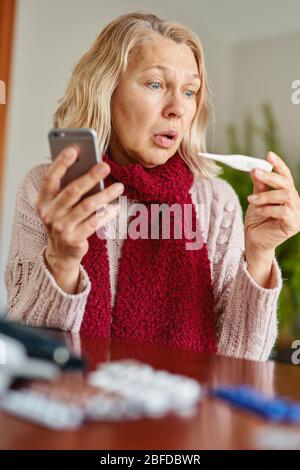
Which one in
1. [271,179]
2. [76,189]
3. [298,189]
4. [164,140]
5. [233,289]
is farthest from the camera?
[298,189]

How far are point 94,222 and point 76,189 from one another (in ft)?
0.17

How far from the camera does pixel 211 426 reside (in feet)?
1.45

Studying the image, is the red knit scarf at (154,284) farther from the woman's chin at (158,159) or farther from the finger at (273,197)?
the finger at (273,197)

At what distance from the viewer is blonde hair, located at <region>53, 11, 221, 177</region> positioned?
48.1 inches

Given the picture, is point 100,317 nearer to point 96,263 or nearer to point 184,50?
point 96,263

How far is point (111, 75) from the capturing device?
4.00 feet

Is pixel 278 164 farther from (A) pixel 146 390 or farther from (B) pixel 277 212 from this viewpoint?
(A) pixel 146 390

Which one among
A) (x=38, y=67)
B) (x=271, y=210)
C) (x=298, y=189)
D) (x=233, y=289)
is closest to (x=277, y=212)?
(x=271, y=210)

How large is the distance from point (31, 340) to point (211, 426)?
0.18m

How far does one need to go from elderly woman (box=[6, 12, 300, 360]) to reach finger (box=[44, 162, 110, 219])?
85mm

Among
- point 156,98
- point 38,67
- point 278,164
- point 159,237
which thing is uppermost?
point 38,67

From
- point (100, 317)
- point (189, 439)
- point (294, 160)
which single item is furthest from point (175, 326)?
point (294, 160)

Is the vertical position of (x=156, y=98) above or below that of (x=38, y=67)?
below

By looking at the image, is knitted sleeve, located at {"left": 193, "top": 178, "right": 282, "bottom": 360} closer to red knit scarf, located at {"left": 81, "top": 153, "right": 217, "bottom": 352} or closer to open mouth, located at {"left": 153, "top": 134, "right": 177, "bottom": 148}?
red knit scarf, located at {"left": 81, "top": 153, "right": 217, "bottom": 352}
